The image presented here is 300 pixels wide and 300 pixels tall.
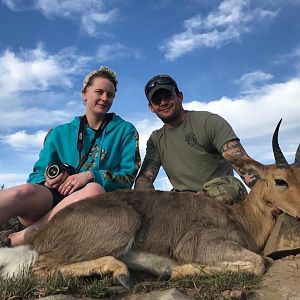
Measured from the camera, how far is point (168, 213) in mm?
5723

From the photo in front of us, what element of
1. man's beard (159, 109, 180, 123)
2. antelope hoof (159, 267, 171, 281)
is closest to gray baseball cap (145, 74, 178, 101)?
man's beard (159, 109, 180, 123)

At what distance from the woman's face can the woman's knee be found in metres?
1.56

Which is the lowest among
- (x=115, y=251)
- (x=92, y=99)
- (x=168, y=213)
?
(x=115, y=251)

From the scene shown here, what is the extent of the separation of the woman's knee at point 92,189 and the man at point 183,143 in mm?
2017

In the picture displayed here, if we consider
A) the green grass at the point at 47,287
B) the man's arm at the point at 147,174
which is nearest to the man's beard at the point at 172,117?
the man's arm at the point at 147,174

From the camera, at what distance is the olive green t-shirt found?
7832 mm

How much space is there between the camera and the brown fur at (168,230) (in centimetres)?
512

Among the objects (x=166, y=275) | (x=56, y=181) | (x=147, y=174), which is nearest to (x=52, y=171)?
(x=56, y=181)

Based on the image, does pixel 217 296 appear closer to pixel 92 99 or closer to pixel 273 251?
pixel 273 251

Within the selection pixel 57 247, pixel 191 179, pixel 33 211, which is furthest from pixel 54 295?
pixel 191 179

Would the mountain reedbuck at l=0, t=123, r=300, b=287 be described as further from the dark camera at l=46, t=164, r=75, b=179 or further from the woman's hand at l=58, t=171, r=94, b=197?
the dark camera at l=46, t=164, r=75, b=179

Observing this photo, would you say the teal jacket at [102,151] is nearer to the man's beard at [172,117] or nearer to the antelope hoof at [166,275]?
the man's beard at [172,117]

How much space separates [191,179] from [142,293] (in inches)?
154

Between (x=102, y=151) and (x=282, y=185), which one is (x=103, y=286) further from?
(x=102, y=151)
